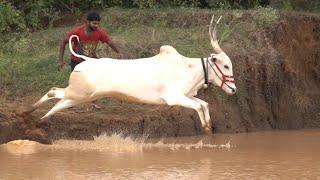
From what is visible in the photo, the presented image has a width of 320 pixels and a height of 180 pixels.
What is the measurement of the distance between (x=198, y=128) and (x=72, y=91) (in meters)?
2.15

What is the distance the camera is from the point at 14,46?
14.5 m

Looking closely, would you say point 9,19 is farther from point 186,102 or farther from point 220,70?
point 186,102

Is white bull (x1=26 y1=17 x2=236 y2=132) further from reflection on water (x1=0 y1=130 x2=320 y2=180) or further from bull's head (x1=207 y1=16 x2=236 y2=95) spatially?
reflection on water (x1=0 y1=130 x2=320 y2=180)

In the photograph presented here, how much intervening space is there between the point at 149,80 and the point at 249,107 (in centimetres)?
295

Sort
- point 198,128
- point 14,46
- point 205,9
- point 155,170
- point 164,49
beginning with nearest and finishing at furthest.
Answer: point 155,170 → point 164,49 → point 198,128 → point 14,46 → point 205,9

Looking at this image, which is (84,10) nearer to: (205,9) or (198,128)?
(205,9)

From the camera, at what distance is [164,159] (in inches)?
366

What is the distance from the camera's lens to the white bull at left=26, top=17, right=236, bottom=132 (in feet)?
33.6

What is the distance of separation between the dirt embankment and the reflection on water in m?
0.32

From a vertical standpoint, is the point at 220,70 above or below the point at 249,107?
above

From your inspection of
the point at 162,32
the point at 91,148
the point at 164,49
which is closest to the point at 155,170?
the point at 91,148

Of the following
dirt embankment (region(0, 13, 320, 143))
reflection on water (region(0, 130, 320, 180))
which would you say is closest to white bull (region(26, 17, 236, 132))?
dirt embankment (region(0, 13, 320, 143))

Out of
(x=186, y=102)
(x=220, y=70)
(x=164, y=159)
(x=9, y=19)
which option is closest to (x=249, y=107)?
(x=220, y=70)

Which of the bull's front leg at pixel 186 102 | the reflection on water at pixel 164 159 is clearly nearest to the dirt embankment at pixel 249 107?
the reflection on water at pixel 164 159
